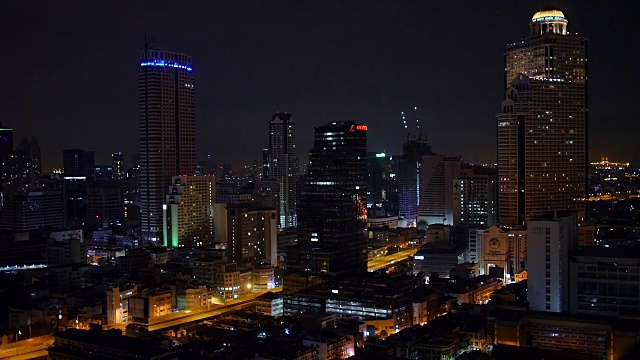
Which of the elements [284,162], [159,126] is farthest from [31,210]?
[284,162]

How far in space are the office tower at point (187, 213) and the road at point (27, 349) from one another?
1562 cm

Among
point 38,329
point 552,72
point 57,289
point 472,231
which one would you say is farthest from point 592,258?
point 57,289

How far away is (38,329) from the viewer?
20.0 metres

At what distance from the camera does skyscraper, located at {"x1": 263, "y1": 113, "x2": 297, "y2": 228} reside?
→ 44.7m

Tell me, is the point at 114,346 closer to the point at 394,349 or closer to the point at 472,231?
the point at 394,349

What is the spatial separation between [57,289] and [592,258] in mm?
18714

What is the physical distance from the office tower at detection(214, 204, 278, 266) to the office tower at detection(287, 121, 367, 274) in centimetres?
501

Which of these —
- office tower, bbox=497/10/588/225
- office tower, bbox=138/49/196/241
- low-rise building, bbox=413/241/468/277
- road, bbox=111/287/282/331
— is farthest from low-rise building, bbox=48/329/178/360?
office tower, bbox=497/10/588/225

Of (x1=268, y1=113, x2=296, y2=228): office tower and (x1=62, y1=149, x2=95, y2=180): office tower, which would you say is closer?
(x1=268, y1=113, x2=296, y2=228): office tower

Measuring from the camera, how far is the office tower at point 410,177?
4807cm

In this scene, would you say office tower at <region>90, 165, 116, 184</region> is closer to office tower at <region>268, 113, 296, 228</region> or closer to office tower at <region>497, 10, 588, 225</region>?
office tower at <region>268, 113, 296, 228</region>

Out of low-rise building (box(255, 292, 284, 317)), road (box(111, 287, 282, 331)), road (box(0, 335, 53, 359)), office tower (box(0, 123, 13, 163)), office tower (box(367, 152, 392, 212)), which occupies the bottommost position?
road (box(0, 335, 53, 359))

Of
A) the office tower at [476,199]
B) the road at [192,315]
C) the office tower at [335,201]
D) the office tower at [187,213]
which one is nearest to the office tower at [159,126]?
the office tower at [187,213]

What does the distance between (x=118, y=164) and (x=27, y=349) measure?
44326 millimetres
